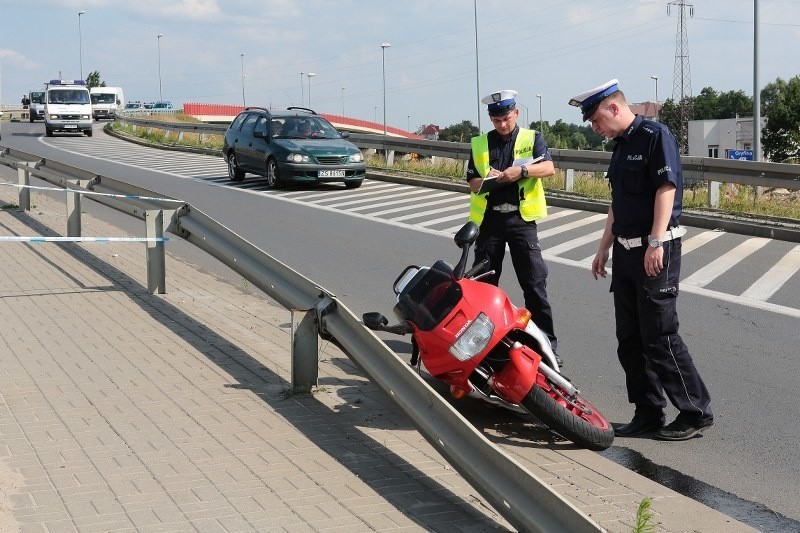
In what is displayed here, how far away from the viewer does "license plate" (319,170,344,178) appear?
69.4 ft

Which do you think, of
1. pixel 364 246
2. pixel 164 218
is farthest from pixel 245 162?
pixel 164 218

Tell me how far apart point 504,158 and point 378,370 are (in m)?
2.28

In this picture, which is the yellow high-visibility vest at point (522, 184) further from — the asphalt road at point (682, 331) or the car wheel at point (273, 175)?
the car wheel at point (273, 175)

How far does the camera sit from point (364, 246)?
14.0 metres

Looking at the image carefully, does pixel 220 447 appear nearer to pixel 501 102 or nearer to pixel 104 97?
pixel 501 102

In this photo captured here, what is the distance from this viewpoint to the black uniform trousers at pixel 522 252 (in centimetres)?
738

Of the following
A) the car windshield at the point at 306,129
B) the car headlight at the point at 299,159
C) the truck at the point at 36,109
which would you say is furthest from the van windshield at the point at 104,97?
the car headlight at the point at 299,159

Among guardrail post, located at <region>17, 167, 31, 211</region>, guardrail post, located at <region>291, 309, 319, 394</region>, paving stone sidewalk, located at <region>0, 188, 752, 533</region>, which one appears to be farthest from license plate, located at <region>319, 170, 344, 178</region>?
guardrail post, located at <region>291, 309, 319, 394</region>

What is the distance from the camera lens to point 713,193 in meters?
16.9

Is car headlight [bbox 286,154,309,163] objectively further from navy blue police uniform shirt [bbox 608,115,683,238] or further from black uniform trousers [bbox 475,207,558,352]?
navy blue police uniform shirt [bbox 608,115,683,238]

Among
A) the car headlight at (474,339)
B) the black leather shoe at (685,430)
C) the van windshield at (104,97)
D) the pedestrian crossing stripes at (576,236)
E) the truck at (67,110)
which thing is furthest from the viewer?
the van windshield at (104,97)

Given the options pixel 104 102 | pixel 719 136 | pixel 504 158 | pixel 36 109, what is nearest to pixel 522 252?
pixel 504 158

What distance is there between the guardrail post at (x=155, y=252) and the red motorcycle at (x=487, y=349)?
4.11 m

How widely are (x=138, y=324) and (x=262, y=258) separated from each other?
1.54 m
